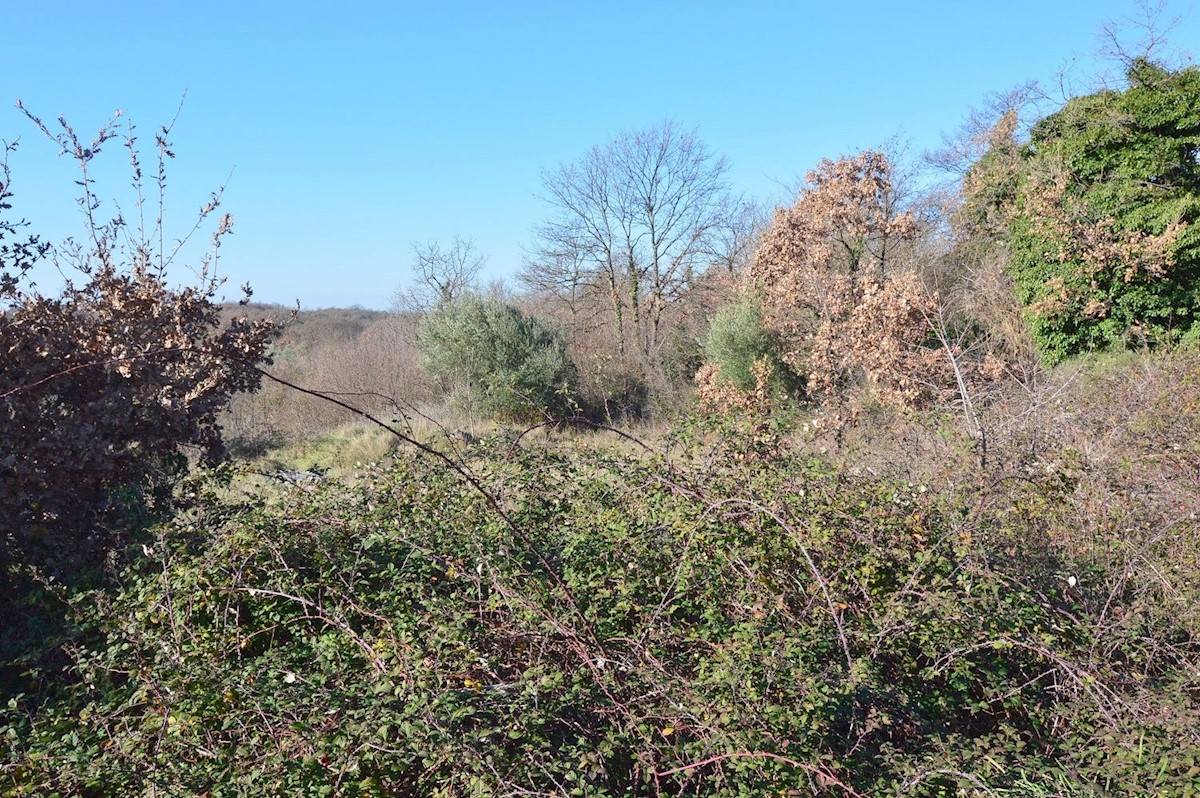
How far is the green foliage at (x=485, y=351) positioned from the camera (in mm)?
18703

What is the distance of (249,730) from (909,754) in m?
2.03

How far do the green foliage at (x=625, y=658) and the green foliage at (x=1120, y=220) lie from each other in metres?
11.0

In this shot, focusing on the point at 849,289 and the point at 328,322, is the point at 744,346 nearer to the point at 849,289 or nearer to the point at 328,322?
the point at 849,289

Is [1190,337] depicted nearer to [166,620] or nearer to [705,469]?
[705,469]

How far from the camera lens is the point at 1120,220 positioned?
44.1 feet

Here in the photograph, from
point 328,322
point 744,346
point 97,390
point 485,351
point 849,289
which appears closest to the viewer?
point 97,390

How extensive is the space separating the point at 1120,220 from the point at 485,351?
12.1m

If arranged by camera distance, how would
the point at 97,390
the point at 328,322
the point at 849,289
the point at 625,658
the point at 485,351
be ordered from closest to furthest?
the point at 625,658 < the point at 97,390 < the point at 849,289 < the point at 485,351 < the point at 328,322

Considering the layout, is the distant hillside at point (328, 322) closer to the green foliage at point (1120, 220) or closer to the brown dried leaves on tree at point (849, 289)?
the brown dried leaves on tree at point (849, 289)

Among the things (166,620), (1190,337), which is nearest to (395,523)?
(166,620)

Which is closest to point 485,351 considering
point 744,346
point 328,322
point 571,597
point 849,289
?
point 744,346

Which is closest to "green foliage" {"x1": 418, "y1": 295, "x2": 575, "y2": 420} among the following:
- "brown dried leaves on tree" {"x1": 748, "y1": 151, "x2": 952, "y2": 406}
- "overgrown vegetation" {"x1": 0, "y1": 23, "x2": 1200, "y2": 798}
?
"brown dried leaves on tree" {"x1": 748, "y1": 151, "x2": 952, "y2": 406}

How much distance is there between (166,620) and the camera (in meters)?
3.31

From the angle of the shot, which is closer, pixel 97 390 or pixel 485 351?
pixel 97 390
